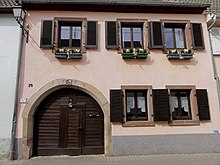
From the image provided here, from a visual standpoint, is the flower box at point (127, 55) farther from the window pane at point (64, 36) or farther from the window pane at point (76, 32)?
the window pane at point (64, 36)

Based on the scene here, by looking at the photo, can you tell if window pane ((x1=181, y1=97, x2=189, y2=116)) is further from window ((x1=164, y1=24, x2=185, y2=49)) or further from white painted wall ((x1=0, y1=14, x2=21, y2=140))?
white painted wall ((x1=0, y1=14, x2=21, y2=140))

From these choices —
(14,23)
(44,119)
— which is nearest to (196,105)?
(44,119)

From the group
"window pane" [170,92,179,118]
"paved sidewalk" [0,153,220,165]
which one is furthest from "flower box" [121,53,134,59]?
"paved sidewalk" [0,153,220,165]

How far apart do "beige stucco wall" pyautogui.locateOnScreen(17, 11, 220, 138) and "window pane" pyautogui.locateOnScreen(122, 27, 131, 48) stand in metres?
0.61

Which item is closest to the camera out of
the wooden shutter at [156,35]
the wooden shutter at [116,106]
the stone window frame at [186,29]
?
the wooden shutter at [116,106]

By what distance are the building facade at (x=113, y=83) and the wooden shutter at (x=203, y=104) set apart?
1.5 inches

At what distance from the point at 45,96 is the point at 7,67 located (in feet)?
6.09

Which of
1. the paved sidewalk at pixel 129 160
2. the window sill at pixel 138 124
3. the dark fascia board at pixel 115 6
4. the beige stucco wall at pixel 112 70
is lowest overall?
the paved sidewalk at pixel 129 160

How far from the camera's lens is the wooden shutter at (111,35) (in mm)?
8352

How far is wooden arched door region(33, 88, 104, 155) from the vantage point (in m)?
7.86

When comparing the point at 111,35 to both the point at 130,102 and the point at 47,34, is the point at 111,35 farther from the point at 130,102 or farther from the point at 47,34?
the point at 130,102

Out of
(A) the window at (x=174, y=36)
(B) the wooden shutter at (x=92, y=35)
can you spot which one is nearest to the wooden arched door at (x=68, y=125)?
(B) the wooden shutter at (x=92, y=35)

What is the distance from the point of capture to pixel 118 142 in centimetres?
770

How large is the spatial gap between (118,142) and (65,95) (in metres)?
2.82
